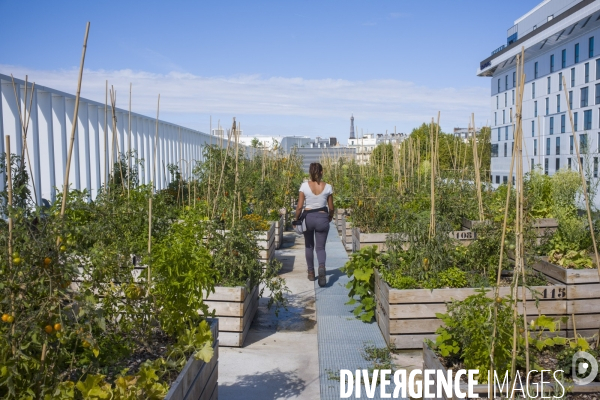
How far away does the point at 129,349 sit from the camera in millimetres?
3121

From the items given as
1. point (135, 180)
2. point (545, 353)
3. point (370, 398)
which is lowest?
point (370, 398)

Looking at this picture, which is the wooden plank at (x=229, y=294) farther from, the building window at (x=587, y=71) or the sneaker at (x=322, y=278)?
the building window at (x=587, y=71)

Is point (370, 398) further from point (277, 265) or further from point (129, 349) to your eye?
point (277, 265)

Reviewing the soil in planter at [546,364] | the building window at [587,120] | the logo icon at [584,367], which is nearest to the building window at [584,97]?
the building window at [587,120]

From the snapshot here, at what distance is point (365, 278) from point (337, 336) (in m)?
0.63

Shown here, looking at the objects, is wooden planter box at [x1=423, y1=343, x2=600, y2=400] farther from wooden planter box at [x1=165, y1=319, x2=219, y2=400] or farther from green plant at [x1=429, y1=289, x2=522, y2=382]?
wooden planter box at [x1=165, y1=319, x2=219, y2=400]

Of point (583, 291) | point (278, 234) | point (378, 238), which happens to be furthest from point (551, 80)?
point (583, 291)

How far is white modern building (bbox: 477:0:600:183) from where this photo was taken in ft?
87.7

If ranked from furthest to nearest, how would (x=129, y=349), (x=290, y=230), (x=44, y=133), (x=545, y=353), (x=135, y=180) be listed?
(x=290, y=230) < (x=135, y=180) < (x=44, y=133) < (x=545, y=353) < (x=129, y=349)

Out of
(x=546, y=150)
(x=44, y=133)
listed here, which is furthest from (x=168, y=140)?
(x=546, y=150)

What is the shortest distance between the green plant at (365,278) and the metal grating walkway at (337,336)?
0.11 metres

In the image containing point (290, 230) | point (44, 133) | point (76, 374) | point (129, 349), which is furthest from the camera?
point (290, 230)

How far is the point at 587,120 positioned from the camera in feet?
91.2

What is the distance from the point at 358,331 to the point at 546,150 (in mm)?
31910
